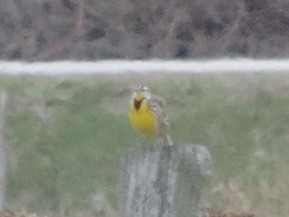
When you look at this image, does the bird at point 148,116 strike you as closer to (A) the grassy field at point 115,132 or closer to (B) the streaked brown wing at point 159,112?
(B) the streaked brown wing at point 159,112

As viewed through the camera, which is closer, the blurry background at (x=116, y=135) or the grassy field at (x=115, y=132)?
the blurry background at (x=116, y=135)

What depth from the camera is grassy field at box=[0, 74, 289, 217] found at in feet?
44.8

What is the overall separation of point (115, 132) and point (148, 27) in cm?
866

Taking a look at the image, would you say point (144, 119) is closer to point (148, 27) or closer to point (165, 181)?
point (165, 181)

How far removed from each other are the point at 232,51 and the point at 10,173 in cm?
904

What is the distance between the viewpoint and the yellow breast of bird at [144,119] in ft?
24.0

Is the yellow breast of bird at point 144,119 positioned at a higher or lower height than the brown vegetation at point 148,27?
higher

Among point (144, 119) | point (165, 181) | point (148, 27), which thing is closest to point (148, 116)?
point (144, 119)

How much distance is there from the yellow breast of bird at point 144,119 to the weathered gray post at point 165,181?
2.05 m

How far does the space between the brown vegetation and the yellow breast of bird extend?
1506 centimetres

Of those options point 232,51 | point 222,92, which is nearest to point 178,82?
point 222,92

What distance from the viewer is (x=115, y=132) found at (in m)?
14.8

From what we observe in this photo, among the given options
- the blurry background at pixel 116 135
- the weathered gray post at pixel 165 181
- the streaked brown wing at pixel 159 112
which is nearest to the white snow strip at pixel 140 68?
the blurry background at pixel 116 135

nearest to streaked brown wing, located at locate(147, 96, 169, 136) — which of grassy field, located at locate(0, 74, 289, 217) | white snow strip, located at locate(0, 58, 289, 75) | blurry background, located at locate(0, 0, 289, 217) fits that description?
blurry background, located at locate(0, 0, 289, 217)
